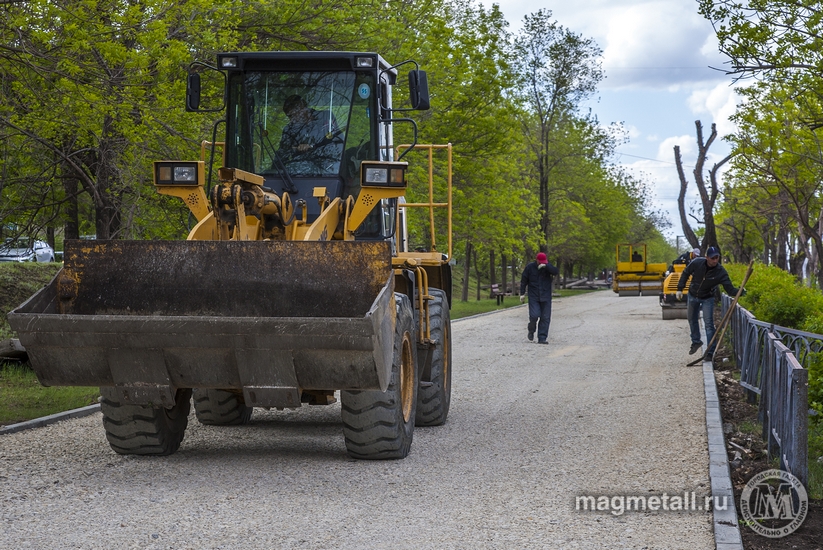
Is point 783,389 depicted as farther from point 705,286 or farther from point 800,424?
point 705,286

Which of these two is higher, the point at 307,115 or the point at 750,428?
the point at 307,115

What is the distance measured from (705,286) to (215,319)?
38.5ft

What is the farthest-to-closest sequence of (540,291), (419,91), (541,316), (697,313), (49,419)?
1. (540,291)
2. (541,316)
3. (697,313)
4. (49,419)
5. (419,91)

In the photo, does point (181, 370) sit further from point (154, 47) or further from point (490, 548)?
point (154, 47)

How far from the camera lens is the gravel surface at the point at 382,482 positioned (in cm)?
595

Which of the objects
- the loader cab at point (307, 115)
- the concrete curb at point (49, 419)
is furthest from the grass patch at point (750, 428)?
the concrete curb at point (49, 419)

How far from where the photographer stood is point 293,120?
9227 mm

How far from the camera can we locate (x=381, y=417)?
7680 mm

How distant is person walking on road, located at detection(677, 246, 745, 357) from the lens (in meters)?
16.6

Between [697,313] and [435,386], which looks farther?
[697,313]

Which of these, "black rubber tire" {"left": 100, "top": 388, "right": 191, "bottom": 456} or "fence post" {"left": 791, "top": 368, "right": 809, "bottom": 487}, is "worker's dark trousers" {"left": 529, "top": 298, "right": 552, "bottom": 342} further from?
"fence post" {"left": 791, "top": 368, "right": 809, "bottom": 487}

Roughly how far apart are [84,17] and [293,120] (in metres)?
2.81

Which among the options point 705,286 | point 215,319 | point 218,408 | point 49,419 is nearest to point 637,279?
point 705,286

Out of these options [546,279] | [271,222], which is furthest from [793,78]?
[271,222]
